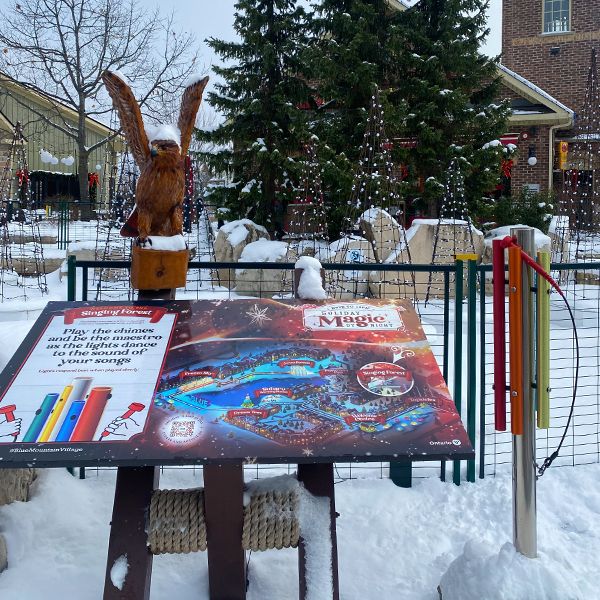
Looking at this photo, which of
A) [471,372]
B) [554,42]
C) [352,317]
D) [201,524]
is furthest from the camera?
[554,42]

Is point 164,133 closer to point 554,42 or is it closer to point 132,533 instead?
point 132,533

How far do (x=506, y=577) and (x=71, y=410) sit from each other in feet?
5.66

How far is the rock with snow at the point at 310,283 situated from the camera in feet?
9.88

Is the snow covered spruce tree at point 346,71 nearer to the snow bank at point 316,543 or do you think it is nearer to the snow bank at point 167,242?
the snow bank at point 167,242

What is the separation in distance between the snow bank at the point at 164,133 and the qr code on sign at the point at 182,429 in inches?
51.6

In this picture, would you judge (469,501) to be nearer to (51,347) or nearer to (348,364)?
(348,364)

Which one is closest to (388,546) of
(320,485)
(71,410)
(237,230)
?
(320,485)

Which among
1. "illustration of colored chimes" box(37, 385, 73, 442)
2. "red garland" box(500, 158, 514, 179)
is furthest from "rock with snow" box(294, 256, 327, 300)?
"red garland" box(500, 158, 514, 179)

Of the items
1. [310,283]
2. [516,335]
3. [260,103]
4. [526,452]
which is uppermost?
[260,103]

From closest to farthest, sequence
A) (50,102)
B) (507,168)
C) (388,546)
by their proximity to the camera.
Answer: (388,546), (507,168), (50,102)

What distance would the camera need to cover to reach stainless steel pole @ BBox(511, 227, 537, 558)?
2609 millimetres

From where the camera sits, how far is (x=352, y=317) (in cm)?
285

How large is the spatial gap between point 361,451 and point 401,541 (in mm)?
1352

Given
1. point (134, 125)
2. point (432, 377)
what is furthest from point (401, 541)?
point (134, 125)
